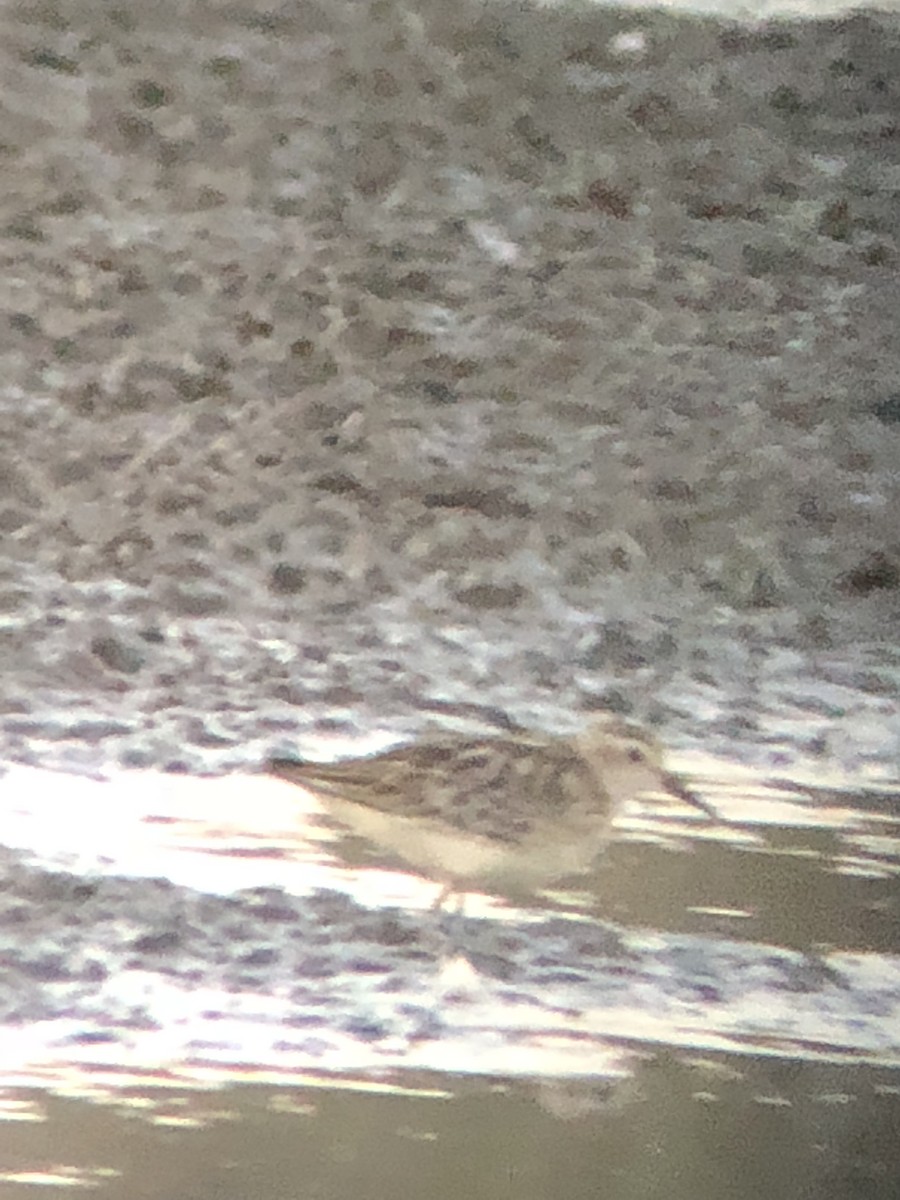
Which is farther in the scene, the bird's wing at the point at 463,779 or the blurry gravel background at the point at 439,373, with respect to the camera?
the bird's wing at the point at 463,779

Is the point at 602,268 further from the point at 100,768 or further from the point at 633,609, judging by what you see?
the point at 100,768

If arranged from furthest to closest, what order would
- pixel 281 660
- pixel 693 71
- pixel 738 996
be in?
pixel 738 996 < pixel 281 660 < pixel 693 71

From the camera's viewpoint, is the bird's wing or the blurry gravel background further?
the bird's wing

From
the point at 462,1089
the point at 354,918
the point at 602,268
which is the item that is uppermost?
the point at 602,268

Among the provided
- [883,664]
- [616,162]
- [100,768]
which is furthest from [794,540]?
[100,768]

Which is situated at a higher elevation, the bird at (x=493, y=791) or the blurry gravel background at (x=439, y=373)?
the blurry gravel background at (x=439, y=373)

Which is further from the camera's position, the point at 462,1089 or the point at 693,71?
the point at 462,1089
